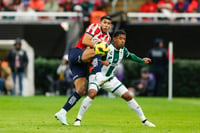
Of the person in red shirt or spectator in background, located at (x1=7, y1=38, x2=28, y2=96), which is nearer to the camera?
spectator in background, located at (x1=7, y1=38, x2=28, y2=96)

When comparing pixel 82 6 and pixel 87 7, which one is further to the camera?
pixel 87 7

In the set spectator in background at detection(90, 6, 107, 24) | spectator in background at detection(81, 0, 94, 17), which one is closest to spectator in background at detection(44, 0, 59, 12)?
spectator in background at detection(81, 0, 94, 17)

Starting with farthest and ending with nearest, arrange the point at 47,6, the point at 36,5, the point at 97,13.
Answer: the point at 47,6, the point at 36,5, the point at 97,13

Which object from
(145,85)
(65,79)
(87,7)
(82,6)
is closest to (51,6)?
(82,6)

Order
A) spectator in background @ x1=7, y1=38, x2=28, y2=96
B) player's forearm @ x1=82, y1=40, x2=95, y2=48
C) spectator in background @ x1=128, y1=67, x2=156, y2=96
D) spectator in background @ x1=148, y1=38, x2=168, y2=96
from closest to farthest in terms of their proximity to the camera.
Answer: player's forearm @ x1=82, y1=40, x2=95, y2=48, spectator in background @ x1=7, y1=38, x2=28, y2=96, spectator in background @ x1=148, y1=38, x2=168, y2=96, spectator in background @ x1=128, y1=67, x2=156, y2=96

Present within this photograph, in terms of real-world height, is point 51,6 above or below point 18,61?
above

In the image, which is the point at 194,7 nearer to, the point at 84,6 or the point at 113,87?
the point at 84,6

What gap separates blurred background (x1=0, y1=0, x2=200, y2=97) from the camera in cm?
3275

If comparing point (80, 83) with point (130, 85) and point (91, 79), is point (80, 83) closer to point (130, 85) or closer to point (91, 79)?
point (91, 79)

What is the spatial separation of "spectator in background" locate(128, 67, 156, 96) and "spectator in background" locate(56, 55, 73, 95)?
7.68ft

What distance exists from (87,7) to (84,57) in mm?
16628

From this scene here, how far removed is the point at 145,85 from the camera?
32.4m

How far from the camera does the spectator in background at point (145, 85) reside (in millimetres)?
32219

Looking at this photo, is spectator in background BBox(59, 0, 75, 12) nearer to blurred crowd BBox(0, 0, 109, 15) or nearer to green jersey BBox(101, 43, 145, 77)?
blurred crowd BBox(0, 0, 109, 15)
